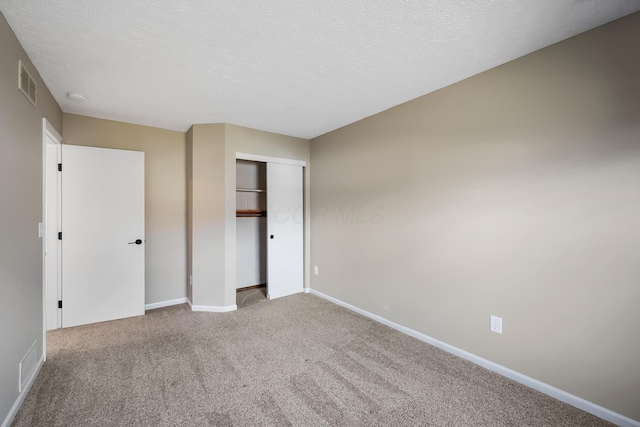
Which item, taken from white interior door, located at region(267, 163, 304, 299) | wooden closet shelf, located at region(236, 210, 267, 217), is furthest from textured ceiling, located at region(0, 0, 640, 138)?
wooden closet shelf, located at region(236, 210, 267, 217)

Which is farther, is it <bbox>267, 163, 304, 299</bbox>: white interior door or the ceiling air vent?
<bbox>267, 163, 304, 299</bbox>: white interior door

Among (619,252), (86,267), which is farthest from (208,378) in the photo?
(619,252)

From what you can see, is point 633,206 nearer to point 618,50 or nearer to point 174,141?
point 618,50

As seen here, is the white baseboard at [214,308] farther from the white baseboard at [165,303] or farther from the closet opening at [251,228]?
the closet opening at [251,228]

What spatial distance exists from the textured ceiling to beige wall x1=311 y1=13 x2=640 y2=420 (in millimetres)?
225

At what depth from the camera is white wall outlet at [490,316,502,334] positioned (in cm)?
218

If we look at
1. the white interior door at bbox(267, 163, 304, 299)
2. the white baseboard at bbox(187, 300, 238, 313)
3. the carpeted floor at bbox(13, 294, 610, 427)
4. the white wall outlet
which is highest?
the white interior door at bbox(267, 163, 304, 299)

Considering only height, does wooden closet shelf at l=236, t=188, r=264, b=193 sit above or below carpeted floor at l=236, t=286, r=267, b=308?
above

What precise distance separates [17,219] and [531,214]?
3588 millimetres

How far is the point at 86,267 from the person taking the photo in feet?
10.3

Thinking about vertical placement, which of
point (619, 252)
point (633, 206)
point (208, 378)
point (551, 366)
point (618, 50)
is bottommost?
point (208, 378)

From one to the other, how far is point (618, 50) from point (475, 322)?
83.1 inches

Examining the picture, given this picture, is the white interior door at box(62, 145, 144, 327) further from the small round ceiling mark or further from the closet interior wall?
the closet interior wall

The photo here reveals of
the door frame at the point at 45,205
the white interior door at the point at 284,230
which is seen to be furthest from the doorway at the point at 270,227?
the door frame at the point at 45,205
